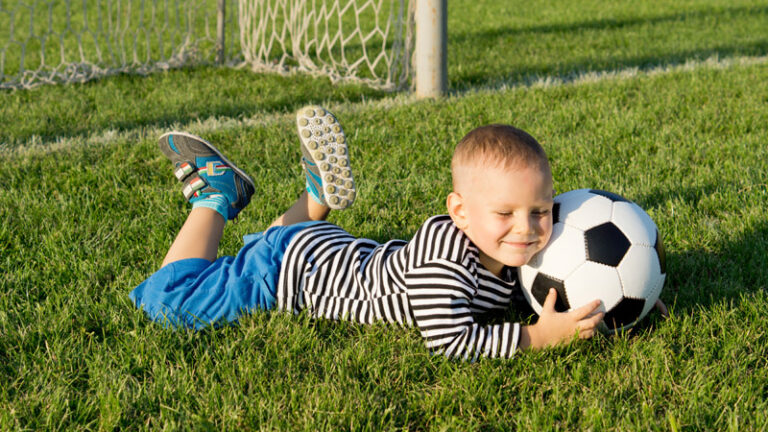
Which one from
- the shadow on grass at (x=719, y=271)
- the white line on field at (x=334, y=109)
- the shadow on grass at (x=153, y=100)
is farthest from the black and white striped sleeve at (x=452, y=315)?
the shadow on grass at (x=153, y=100)

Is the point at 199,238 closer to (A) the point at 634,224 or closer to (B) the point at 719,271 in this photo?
(A) the point at 634,224

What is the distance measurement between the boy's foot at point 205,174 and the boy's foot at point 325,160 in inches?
14.5

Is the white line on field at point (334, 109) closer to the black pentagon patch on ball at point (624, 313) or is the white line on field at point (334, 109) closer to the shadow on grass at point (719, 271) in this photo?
the shadow on grass at point (719, 271)

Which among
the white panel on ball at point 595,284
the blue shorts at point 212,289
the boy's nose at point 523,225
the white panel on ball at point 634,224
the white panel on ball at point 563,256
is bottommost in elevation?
the blue shorts at point 212,289

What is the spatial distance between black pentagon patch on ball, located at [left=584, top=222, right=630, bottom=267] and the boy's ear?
42 centimetres

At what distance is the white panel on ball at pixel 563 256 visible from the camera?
2.39 meters

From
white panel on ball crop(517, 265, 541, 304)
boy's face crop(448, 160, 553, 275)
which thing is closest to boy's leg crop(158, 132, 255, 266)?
boy's face crop(448, 160, 553, 275)

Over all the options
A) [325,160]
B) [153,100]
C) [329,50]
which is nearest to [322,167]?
[325,160]

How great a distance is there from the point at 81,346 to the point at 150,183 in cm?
180

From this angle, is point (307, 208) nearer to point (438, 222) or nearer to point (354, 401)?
point (438, 222)

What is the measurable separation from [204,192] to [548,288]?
1.65 metres

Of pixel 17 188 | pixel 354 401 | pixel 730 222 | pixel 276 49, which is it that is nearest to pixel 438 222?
pixel 354 401

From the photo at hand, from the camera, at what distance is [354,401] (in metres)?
2.14

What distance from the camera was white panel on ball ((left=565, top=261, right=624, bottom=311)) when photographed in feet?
7.82
